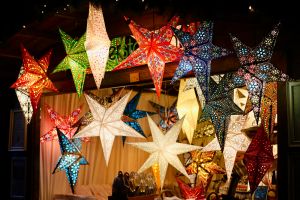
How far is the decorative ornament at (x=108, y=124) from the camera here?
22.5ft

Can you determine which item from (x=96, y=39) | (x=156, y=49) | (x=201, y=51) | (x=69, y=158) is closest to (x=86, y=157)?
(x=69, y=158)

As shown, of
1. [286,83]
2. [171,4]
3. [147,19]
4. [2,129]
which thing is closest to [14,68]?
[2,129]

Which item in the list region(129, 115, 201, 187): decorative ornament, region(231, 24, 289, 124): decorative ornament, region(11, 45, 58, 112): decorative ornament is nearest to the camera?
region(231, 24, 289, 124): decorative ornament

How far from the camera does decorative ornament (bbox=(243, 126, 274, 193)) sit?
564 cm

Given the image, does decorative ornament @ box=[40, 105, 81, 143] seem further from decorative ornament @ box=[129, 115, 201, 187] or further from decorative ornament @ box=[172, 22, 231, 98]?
decorative ornament @ box=[172, 22, 231, 98]

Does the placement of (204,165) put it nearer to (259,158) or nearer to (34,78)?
(259,158)

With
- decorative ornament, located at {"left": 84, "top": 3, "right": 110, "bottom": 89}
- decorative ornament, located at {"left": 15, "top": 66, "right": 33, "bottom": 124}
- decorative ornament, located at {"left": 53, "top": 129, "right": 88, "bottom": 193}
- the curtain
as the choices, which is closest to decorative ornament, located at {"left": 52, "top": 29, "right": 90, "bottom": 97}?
decorative ornament, located at {"left": 84, "top": 3, "right": 110, "bottom": 89}

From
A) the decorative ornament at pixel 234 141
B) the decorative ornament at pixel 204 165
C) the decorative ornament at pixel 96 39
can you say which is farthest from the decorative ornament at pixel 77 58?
the decorative ornament at pixel 204 165

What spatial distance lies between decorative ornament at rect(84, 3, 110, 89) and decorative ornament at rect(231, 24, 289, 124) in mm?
1729

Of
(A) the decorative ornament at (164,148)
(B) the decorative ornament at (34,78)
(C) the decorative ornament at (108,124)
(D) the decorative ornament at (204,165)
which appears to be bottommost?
(D) the decorative ornament at (204,165)

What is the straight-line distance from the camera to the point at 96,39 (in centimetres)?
615

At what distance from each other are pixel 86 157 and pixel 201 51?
617 centimetres

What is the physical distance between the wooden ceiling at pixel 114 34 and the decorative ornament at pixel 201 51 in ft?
0.77

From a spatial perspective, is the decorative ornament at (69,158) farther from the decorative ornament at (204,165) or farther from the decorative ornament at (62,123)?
the decorative ornament at (204,165)
